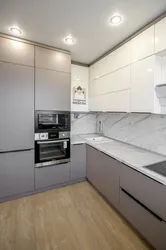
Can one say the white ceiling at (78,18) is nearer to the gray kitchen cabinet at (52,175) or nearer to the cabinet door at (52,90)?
the cabinet door at (52,90)

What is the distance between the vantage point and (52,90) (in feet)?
7.38

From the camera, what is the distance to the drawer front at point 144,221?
3.92 ft

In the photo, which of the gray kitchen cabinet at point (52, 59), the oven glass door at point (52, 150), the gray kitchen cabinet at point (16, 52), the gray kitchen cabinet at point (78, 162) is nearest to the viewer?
the gray kitchen cabinet at point (16, 52)

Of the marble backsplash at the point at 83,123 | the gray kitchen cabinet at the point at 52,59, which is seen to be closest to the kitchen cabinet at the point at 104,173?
the marble backsplash at the point at 83,123

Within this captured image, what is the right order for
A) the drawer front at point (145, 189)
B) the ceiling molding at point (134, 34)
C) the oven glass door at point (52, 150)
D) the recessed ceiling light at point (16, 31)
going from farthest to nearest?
the oven glass door at point (52, 150) → the recessed ceiling light at point (16, 31) → the ceiling molding at point (134, 34) → the drawer front at point (145, 189)

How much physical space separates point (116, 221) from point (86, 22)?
2.43 meters

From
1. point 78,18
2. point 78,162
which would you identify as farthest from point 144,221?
point 78,18

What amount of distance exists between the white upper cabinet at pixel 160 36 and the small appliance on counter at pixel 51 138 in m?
1.55

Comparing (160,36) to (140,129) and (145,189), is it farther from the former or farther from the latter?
(145,189)

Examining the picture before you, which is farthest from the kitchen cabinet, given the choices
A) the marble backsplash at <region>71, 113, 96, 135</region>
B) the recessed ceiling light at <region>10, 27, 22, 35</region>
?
the recessed ceiling light at <region>10, 27, 22, 35</region>

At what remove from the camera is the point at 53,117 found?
7.62ft

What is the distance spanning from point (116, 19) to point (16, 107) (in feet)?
5.57

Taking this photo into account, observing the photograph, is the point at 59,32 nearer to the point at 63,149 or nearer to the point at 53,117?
the point at 53,117

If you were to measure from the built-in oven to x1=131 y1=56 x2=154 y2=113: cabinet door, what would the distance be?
1241 mm
